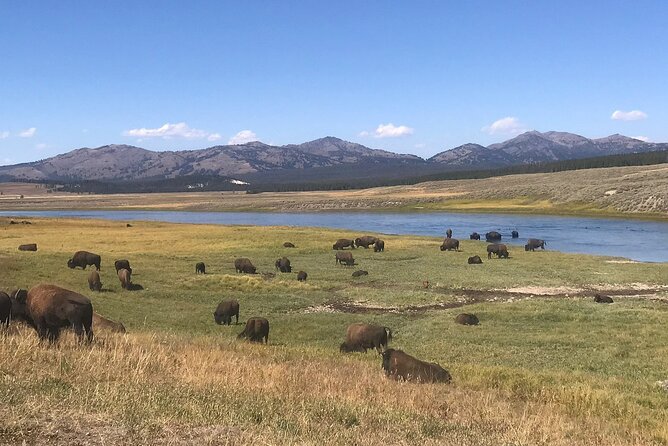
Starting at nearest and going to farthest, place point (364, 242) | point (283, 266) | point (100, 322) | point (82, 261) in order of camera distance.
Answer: point (100, 322)
point (82, 261)
point (283, 266)
point (364, 242)

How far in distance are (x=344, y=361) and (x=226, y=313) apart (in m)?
10.7

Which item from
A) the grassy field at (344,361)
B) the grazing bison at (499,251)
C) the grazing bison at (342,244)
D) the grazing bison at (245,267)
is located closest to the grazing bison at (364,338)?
the grassy field at (344,361)

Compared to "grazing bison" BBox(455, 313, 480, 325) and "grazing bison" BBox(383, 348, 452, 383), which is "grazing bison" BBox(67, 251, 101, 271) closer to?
"grazing bison" BBox(455, 313, 480, 325)

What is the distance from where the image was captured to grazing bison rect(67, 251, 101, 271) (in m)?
36.3

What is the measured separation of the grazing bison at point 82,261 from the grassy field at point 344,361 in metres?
0.90

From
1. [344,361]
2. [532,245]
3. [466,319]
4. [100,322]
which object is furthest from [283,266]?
[532,245]

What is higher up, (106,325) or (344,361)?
(106,325)

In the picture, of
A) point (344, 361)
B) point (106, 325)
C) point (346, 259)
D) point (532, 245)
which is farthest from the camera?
point (532, 245)

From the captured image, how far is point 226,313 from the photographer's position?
79.8ft

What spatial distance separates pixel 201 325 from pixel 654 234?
218 feet

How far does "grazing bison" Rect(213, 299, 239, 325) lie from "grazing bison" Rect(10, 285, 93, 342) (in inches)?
426

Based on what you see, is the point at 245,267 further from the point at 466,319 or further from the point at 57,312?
the point at 57,312

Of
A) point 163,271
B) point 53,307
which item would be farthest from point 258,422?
point 163,271

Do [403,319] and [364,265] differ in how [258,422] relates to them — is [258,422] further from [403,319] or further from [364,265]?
[364,265]
